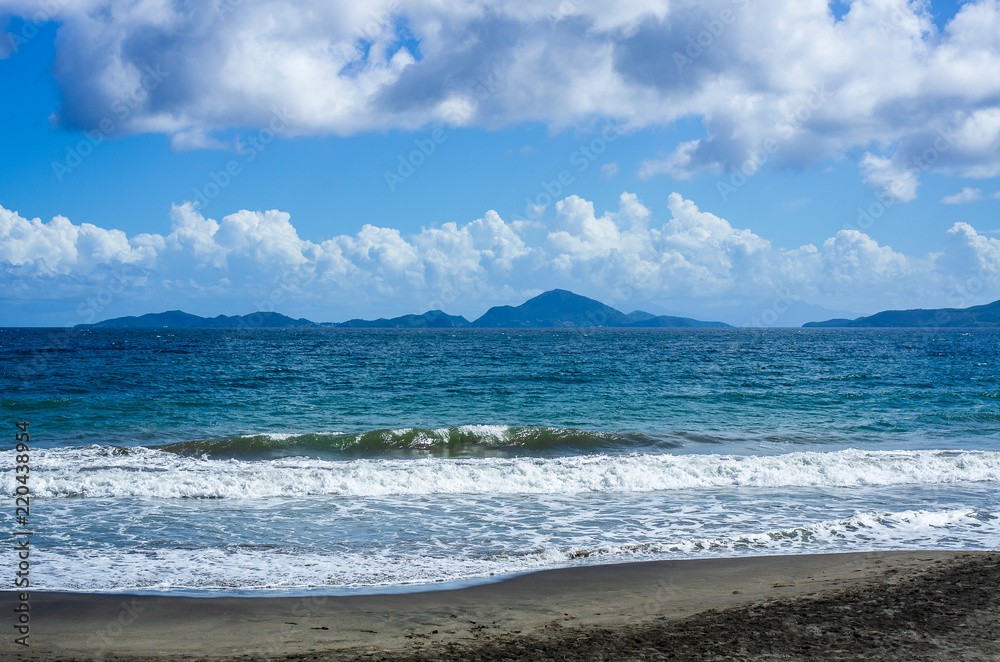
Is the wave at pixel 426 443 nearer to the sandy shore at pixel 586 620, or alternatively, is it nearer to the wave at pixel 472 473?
the wave at pixel 472 473

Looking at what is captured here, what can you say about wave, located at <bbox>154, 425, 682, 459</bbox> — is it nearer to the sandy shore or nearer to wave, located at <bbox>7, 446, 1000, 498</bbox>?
wave, located at <bbox>7, 446, 1000, 498</bbox>

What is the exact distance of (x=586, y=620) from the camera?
295 inches

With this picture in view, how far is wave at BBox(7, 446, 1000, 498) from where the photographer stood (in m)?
15.1

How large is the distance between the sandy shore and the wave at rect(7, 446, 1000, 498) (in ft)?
21.3

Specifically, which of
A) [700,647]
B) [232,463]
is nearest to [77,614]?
[700,647]

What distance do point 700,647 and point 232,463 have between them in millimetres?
16048

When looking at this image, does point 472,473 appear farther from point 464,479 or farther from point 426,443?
point 426,443

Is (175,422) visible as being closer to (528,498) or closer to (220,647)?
(528,498)

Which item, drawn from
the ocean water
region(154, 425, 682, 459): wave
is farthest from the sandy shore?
region(154, 425, 682, 459): wave

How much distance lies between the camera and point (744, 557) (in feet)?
33.8

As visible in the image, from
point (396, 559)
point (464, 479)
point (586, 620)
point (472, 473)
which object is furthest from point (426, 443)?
point (586, 620)

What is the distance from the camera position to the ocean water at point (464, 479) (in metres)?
10.3

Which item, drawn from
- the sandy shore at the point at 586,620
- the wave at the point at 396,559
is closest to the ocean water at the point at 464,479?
the wave at the point at 396,559

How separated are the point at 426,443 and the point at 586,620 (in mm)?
15062
